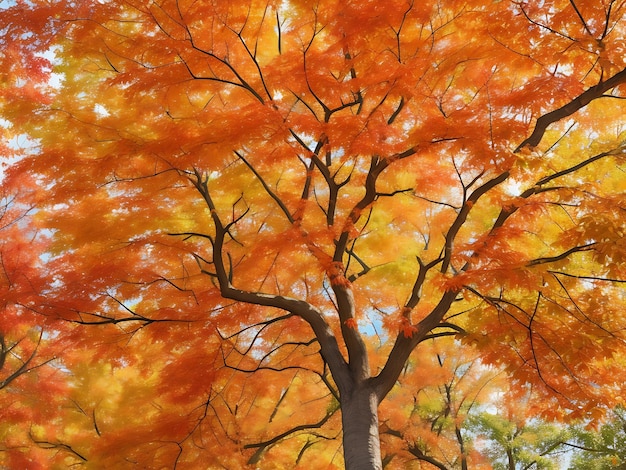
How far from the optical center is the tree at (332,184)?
612 cm

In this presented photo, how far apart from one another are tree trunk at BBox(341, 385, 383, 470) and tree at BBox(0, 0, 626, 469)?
22 mm

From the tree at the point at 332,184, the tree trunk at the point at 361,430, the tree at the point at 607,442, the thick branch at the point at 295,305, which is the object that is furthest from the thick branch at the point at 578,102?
the tree at the point at 607,442

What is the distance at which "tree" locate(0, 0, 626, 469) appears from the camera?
612 centimetres

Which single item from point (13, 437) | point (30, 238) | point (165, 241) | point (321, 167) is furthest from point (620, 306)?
point (13, 437)

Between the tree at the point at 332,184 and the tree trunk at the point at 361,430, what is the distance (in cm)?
2

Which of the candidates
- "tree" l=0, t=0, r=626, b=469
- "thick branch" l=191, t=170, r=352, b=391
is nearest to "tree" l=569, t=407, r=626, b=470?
"tree" l=0, t=0, r=626, b=469

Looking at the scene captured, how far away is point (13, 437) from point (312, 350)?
8.62 metres

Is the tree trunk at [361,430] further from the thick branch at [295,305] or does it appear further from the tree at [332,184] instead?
the thick branch at [295,305]

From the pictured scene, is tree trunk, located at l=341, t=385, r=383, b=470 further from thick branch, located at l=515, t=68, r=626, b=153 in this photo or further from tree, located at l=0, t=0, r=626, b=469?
thick branch, located at l=515, t=68, r=626, b=153

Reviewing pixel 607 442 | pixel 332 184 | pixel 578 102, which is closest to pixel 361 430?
pixel 332 184

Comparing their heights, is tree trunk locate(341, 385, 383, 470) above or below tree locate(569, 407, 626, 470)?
below

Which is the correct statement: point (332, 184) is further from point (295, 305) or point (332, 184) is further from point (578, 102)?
point (578, 102)

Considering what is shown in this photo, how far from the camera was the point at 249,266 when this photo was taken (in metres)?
9.10

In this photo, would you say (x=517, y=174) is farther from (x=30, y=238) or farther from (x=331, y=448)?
(x=30, y=238)
